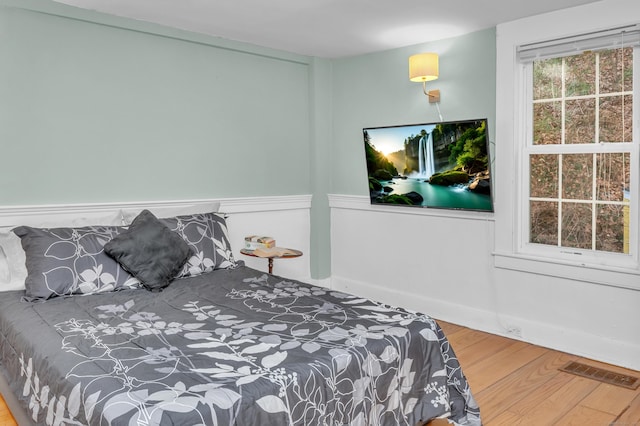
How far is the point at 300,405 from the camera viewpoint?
183 cm

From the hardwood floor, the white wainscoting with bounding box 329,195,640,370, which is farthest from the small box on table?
the hardwood floor

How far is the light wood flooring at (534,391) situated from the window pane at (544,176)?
1105 mm

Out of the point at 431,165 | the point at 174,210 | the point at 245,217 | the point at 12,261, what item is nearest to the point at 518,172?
the point at 431,165

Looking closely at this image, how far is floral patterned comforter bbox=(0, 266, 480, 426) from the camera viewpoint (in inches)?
67.2

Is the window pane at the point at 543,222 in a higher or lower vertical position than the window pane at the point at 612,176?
lower

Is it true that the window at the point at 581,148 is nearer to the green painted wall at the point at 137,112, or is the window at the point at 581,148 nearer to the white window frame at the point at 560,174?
the white window frame at the point at 560,174

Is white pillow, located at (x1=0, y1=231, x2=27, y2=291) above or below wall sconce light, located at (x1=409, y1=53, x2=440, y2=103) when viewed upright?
below

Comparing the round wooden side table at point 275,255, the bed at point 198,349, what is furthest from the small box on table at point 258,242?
the bed at point 198,349

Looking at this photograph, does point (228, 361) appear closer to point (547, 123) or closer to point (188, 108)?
point (188, 108)

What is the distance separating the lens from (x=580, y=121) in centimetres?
347

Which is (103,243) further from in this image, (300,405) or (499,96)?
(499,96)

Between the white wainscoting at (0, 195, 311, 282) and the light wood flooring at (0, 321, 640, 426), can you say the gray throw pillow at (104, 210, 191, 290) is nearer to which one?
the white wainscoting at (0, 195, 311, 282)

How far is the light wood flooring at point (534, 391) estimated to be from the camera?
2619 mm

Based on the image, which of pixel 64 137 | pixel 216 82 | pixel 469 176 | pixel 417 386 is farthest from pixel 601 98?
pixel 64 137
